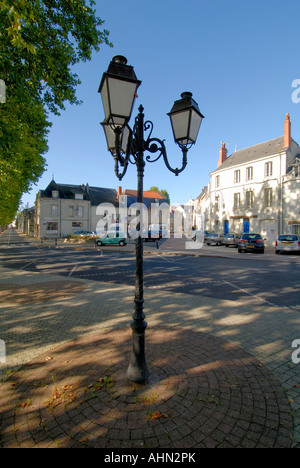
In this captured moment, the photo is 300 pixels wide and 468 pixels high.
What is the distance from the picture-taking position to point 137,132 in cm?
302

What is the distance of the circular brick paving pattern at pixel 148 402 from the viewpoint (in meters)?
2.10

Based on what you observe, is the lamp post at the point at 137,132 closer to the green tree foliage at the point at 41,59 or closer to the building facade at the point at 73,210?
the green tree foliage at the point at 41,59

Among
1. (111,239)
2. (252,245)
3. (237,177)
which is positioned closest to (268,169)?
(237,177)

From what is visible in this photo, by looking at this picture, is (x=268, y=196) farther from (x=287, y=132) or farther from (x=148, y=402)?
(x=148, y=402)

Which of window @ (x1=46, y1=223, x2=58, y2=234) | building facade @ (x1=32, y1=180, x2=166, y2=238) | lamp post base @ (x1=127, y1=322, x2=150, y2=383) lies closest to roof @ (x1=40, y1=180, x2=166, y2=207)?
building facade @ (x1=32, y1=180, x2=166, y2=238)

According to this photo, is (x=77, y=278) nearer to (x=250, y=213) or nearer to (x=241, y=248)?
(x=241, y=248)

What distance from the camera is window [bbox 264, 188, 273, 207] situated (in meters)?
26.4

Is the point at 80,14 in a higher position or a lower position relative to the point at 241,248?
higher

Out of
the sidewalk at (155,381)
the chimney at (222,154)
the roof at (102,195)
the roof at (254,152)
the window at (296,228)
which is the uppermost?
the chimney at (222,154)

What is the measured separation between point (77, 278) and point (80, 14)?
9141 mm

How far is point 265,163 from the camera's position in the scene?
27.3 metres

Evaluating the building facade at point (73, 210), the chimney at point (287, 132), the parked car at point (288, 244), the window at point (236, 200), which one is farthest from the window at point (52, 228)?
the chimney at point (287, 132)

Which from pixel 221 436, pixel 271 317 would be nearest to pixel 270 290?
pixel 271 317

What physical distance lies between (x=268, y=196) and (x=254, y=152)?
309 inches
